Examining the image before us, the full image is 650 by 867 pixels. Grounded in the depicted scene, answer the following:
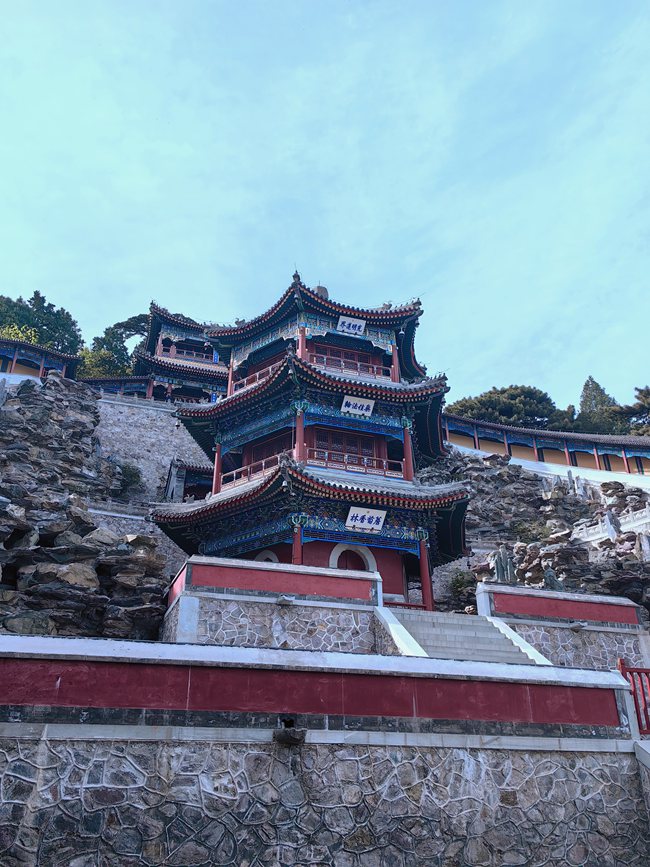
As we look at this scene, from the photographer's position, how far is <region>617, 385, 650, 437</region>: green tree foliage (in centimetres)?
5569

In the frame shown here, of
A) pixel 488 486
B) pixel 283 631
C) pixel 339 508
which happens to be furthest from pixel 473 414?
pixel 283 631

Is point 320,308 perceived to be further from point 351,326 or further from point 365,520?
point 365,520

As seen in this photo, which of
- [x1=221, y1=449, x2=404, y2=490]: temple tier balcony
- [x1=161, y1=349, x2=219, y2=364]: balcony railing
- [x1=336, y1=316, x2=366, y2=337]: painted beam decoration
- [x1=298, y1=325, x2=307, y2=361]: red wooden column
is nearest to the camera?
[x1=221, y1=449, x2=404, y2=490]: temple tier balcony

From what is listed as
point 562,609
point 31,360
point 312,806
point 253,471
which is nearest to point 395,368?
point 253,471

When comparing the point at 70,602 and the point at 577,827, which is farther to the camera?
the point at 70,602

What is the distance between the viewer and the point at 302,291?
24.4 m

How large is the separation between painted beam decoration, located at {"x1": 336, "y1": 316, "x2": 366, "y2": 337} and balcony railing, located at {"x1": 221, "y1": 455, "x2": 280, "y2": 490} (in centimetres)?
549

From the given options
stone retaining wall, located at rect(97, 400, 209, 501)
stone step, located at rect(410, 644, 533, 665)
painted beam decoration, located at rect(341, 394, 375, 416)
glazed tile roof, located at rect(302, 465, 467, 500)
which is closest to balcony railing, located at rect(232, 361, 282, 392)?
painted beam decoration, located at rect(341, 394, 375, 416)

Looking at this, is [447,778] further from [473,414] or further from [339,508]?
[473,414]

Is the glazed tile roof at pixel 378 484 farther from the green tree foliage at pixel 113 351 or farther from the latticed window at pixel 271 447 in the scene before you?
the green tree foliage at pixel 113 351

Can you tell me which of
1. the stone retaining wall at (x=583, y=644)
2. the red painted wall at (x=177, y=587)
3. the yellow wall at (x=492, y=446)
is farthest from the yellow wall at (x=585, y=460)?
the red painted wall at (x=177, y=587)

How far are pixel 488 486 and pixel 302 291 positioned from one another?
81.4ft

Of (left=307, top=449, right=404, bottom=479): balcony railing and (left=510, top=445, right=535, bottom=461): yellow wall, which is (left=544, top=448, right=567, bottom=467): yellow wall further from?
(left=307, top=449, right=404, bottom=479): balcony railing

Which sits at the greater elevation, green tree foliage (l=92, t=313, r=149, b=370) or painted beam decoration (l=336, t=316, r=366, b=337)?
green tree foliage (l=92, t=313, r=149, b=370)
